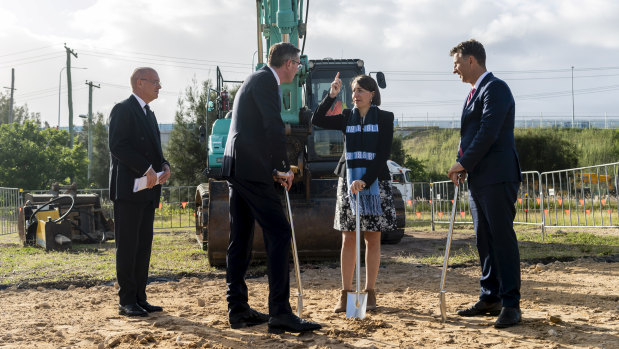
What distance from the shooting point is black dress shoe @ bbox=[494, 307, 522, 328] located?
167 inches

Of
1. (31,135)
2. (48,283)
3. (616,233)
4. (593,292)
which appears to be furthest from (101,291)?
(31,135)

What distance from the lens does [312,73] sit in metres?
10.5

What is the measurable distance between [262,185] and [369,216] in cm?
102

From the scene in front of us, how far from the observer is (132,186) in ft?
16.9

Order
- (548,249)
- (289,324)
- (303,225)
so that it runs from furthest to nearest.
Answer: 1. (548,249)
2. (303,225)
3. (289,324)

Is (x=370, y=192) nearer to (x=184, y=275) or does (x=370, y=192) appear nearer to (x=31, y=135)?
(x=184, y=275)

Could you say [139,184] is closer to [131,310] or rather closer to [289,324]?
[131,310]

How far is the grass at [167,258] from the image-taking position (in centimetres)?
746

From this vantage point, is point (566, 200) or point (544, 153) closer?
point (566, 200)

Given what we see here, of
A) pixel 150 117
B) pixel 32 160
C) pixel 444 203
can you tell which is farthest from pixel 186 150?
pixel 150 117

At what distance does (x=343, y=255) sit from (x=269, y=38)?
5.51m

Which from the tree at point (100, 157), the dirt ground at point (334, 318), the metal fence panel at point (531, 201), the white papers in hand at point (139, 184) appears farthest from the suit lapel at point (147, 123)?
the tree at point (100, 157)

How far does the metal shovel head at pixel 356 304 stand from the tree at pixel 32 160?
2766 centimetres

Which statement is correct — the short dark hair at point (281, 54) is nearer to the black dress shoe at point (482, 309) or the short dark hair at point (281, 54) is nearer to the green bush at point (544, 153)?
the black dress shoe at point (482, 309)
